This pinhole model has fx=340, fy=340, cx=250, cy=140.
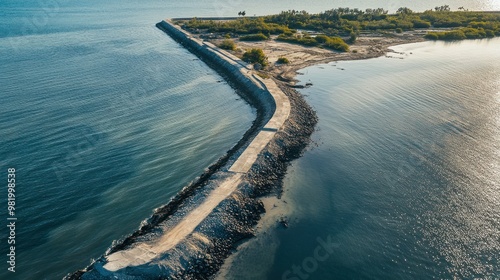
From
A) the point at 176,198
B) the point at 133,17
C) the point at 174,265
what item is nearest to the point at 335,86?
the point at 176,198

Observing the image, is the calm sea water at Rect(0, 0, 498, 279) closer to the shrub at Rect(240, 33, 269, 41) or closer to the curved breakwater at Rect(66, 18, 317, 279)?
the curved breakwater at Rect(66, 18, 317, 279)

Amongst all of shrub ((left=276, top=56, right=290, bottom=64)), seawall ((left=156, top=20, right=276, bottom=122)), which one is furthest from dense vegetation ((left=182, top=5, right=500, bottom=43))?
shrub ((left=276, top=56, right=290, bottom=64))

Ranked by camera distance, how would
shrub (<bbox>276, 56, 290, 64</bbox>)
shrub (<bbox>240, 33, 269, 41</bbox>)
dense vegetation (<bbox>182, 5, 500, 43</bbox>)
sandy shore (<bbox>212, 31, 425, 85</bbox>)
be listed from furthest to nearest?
dense vegetation (<bbox>182, 5, 500, 43</bbox>) → shrub (<bbox>240, 33, 269, 41</bbox>) → shrub (<bbox>276, 56, 290, 64</bbox>) → sandy shore (<bbox>212, 31, 425, 85</bbox>)

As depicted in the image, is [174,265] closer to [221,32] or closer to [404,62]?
[404,62]

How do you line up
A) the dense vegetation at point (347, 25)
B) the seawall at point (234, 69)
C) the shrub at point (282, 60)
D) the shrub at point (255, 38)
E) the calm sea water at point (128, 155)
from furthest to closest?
the dense vegetation at point (347, 25) < the shrub at point (255, 38) < the shrub at point (282, 60) < the seawall at point (234, 69) < the calm sea water at point (128, 155)

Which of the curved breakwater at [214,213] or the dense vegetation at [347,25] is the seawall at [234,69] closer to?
the curved breakwater at [214,213]

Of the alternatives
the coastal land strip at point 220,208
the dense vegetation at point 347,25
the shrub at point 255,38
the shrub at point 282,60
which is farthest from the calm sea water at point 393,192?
the shrub at point 255,38
